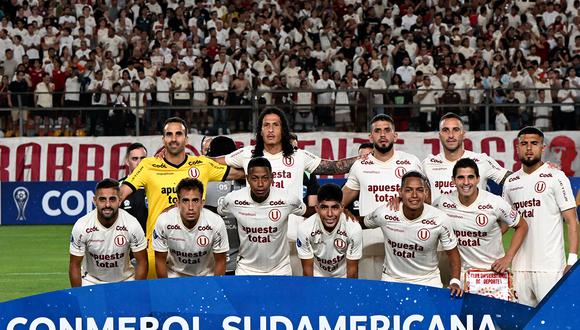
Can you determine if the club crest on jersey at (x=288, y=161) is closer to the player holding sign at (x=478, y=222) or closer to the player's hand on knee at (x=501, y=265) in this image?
the player holding sign at (x=478, y=222)

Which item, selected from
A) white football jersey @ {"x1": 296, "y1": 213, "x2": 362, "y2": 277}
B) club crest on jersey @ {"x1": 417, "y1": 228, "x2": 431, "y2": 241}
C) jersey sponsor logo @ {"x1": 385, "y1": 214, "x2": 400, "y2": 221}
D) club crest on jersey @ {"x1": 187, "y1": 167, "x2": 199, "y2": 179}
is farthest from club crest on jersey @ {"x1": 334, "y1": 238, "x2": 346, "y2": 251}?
club crest on jersey @ {"x1": 187, "y1": 167, "x2": 199, "y2": 179}

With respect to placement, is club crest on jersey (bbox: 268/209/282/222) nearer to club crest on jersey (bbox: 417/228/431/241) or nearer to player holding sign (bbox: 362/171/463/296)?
player holding sign (bbox: 362/171/463/296)

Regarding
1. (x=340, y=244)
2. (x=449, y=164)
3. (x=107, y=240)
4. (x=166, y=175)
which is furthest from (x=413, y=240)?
(x=107, y=240)

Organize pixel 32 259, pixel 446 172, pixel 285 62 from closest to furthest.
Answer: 1. pixel 446 172
2. pixel 32 259
3. pixel 285 62

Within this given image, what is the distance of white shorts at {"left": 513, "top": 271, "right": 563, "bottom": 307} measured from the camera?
9.83 m

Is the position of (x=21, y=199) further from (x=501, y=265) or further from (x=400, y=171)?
(x=501, y=265)

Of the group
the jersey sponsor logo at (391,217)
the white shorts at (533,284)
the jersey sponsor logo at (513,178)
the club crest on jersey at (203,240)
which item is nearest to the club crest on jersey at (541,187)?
the jersey sponsor logo at (513,178)

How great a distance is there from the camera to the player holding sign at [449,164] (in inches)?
400

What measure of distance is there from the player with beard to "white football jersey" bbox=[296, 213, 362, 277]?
141 centimetres

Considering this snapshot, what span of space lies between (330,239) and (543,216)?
5.90 feet

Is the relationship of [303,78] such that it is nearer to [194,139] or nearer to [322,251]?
[194,139]

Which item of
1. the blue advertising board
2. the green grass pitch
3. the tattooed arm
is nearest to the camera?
the blue advertising board

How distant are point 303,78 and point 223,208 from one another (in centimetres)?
1431

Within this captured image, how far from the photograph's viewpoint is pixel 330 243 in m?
9.88
